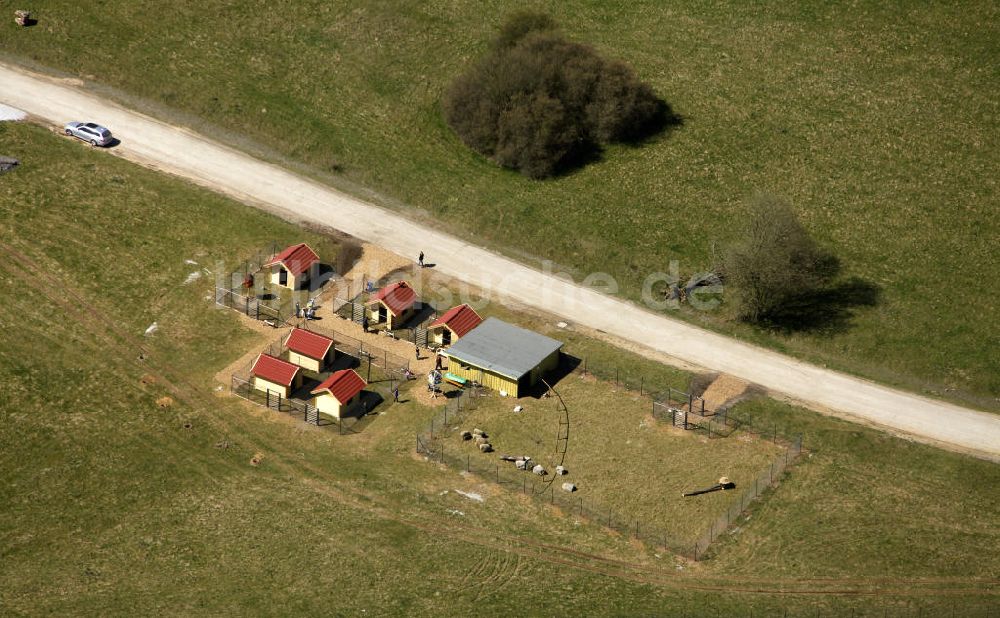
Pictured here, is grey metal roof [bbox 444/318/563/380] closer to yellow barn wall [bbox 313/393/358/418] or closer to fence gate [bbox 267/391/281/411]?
yellow barn wall [bbox 313/393/358/418]

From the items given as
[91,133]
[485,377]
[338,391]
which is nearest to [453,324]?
[485,377]

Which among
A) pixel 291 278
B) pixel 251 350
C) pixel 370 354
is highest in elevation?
pixel 291 278

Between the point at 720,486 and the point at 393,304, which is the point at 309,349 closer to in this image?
the point at 393,304

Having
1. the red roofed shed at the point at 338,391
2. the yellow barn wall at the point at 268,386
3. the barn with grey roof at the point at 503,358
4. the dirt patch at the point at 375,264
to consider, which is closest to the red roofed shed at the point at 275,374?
the yellow barn wall at the point at 268,386

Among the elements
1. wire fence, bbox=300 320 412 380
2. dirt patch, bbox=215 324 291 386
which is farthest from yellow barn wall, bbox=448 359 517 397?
dirt patch, bbox=215 324 291 386

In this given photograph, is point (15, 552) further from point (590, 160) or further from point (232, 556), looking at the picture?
point (590, 160)

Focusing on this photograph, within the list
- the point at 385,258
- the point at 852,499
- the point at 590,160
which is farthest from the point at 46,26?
the point at 852,499

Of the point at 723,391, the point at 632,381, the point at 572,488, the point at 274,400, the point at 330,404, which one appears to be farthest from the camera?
the point at 632,381
